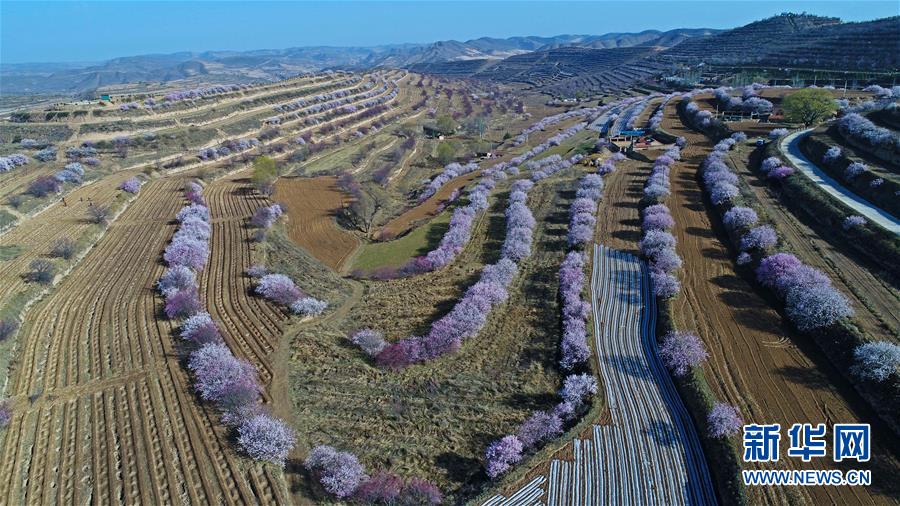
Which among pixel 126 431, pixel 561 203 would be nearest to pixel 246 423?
pixel 126 431

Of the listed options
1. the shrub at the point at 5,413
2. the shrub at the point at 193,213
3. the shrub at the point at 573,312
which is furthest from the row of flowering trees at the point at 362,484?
the shrub at the point at 193,213

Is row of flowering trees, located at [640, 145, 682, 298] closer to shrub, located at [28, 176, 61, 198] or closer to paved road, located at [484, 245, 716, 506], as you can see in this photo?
paved road, located at [484, 245, 716, 506]

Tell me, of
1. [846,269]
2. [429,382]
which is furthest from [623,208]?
[429,382]

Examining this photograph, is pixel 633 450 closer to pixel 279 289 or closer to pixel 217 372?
pixel 217 372

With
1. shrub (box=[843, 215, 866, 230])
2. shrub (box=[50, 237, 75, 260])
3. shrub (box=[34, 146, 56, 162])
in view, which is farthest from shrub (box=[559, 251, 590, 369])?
shrub (box=[34, 146, 56, 162])

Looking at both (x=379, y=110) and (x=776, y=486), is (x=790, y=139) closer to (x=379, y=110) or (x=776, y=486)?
(x=776, y=486)

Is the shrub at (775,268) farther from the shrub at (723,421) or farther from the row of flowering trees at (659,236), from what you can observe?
the shrub at (723,421)

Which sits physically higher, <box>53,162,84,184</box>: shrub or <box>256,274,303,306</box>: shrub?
<box>53,162,84,184</box>: shrub

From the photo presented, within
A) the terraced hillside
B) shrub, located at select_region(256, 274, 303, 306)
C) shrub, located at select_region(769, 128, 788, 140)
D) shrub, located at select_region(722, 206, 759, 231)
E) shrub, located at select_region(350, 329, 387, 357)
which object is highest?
the terraced hillside
